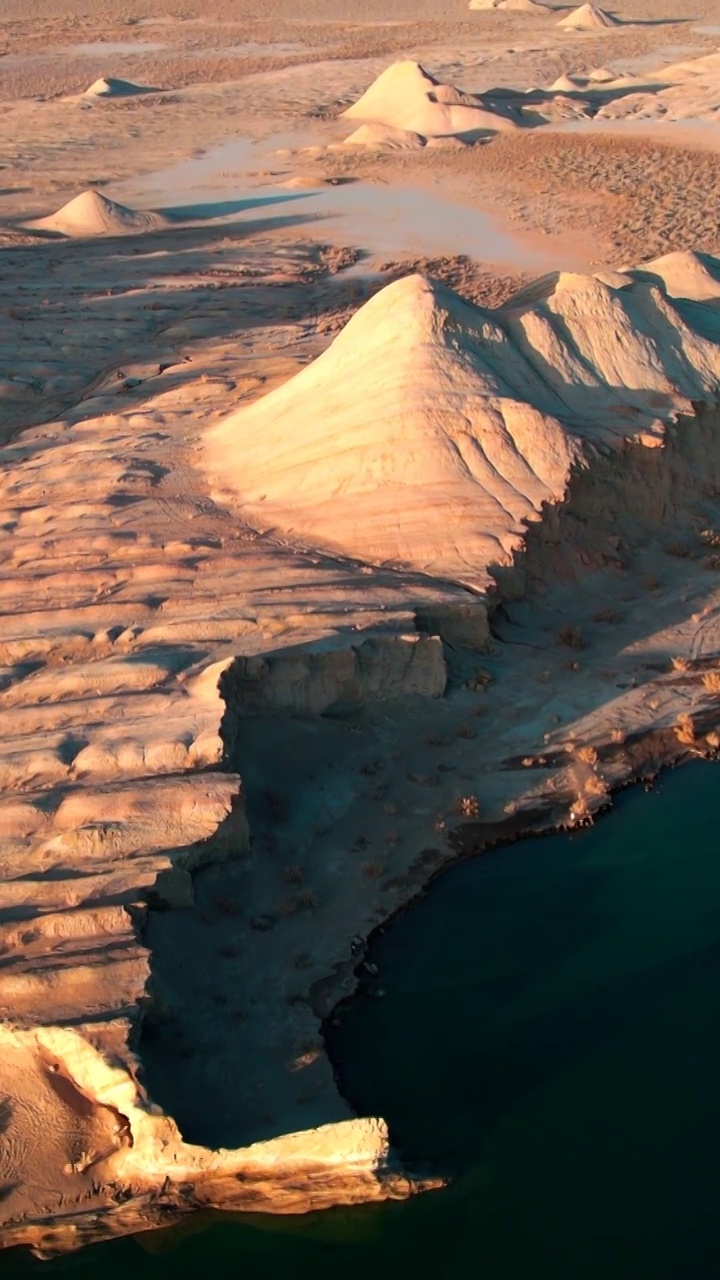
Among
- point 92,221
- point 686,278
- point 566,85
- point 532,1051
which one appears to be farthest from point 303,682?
point 566,85

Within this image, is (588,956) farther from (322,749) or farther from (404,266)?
(404,266)

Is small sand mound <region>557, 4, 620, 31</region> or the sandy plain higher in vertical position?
small sand mound <region>557, 4, 620, 31</region>

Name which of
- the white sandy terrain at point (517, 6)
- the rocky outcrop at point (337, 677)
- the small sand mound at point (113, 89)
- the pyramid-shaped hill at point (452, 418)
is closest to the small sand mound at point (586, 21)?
the white sandy terrain at point (517, 6)

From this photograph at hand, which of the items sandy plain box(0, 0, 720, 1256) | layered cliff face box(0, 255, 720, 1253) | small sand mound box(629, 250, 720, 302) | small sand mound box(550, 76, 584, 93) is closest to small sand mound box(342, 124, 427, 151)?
small sand mound box(550, 76, 584, 93)

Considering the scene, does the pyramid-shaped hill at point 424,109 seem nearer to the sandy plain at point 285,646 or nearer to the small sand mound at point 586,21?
the sandy plain at point 285,646

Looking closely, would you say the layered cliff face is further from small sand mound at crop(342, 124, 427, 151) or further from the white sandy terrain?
the white sandy terrain

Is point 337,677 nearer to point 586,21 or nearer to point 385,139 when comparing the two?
point 385,139
